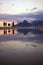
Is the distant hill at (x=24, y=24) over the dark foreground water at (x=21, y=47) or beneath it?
over

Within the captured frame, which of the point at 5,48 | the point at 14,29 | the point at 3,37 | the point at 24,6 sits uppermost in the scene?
the point at 24,6

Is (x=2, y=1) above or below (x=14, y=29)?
above

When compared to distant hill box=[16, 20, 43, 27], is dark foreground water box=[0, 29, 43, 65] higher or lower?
lower

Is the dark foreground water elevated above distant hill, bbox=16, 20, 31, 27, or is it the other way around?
distant hill, bbox=16, 20, 31, 27

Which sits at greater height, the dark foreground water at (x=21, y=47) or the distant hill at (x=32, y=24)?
the distant hill at (x=32, y=24)

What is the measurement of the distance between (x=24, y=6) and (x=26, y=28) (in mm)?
297

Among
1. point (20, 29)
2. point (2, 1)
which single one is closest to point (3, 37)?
point (20, 29)

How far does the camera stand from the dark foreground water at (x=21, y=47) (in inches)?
59.9

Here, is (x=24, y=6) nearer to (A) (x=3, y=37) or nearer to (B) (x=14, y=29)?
(B) (x=14, y=29)

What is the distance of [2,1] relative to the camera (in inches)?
59.2

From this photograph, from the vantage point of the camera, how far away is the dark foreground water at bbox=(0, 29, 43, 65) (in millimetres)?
1521

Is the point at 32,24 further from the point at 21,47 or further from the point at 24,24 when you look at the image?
the point at 21,47

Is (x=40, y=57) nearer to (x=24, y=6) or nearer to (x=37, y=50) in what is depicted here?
(x=37, y=50)

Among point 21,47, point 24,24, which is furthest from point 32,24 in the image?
point 21,47
